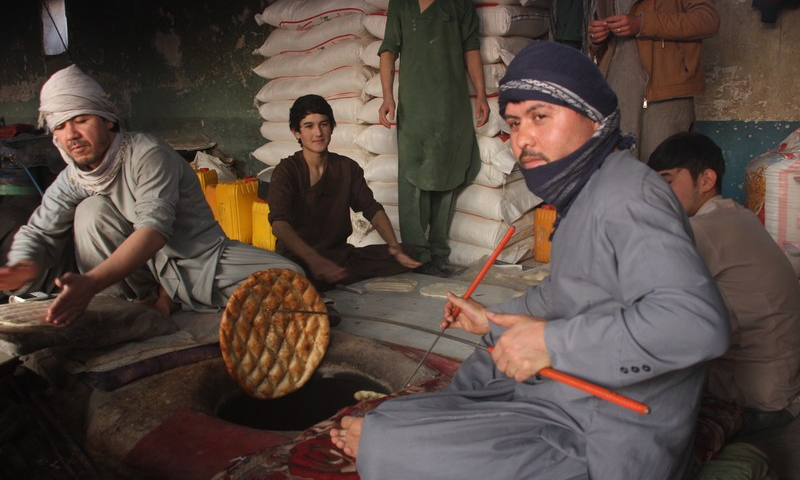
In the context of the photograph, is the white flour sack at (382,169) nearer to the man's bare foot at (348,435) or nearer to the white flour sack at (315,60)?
the white flour sack at (315,60)

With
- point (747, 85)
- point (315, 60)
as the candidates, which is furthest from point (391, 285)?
point (747, 85)

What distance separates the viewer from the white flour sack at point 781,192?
3449 millimetres

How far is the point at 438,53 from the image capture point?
4.24 meters

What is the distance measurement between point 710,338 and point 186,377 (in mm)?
1932

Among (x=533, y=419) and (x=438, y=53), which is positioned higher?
(x=438, y=53)

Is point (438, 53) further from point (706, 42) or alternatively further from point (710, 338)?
point (710, 338)

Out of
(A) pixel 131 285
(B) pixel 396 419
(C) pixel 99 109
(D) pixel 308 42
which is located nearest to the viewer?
(B) pixel 396 419

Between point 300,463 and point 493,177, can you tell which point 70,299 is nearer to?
point 300,463

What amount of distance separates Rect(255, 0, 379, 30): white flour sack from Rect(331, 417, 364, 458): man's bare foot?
3716 millimetres

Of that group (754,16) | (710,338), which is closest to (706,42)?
(754,16)

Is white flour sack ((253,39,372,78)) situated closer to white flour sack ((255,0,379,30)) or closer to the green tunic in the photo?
white flour sack ((255,0,379,30))

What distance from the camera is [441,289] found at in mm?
3801

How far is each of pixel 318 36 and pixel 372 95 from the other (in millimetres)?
812

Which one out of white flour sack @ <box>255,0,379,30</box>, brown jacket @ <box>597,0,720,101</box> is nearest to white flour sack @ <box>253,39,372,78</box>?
white flour sack @ <box>255,0,379,30</box>
